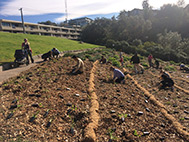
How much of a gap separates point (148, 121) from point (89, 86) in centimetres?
344

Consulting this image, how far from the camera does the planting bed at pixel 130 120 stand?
169 inches

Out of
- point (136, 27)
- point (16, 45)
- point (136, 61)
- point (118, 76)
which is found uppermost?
point (136, 27)

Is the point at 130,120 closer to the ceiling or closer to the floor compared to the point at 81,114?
closer to the floor

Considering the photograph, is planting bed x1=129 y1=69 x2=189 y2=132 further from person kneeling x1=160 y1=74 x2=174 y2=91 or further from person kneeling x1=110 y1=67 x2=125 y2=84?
person kneeling x1=110 y1=67 x2=125 y2=84

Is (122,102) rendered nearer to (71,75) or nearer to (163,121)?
(163,121)

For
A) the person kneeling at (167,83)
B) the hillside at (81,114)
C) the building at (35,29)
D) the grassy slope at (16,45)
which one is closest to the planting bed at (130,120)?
the hillside at (81,114)

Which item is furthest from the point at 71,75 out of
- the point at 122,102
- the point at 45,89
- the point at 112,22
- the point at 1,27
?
the point at 112,22

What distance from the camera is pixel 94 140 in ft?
12.8

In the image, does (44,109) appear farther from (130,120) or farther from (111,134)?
(130,120)

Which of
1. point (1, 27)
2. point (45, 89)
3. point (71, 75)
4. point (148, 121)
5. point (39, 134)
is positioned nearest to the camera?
point (39, 134)

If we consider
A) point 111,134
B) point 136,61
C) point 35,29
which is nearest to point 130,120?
point 111,134

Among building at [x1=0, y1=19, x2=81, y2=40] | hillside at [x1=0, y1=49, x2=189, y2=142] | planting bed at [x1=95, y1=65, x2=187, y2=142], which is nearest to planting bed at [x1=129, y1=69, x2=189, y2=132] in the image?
hillside at [x1=0, y1=49, x2=189, y2=142]

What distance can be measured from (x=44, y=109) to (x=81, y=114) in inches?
52.1

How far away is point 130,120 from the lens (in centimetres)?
502
